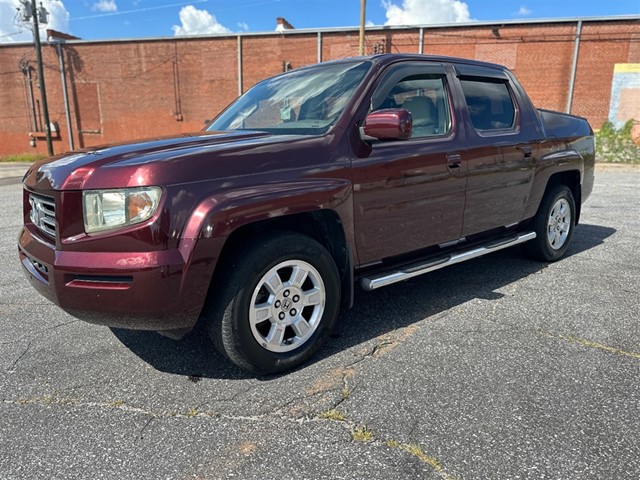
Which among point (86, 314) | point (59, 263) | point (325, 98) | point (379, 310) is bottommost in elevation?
point (379, 310)

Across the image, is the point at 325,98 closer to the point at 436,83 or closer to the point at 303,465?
the point at 436,83

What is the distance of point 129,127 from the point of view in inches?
Result: 1188

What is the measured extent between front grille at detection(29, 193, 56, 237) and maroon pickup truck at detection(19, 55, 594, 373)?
1 cm

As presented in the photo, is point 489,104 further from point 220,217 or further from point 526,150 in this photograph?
point 220,217

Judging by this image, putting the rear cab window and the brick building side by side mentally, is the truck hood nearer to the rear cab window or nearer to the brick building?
the rear cab window

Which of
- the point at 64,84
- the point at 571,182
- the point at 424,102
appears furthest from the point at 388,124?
the point at 64,84

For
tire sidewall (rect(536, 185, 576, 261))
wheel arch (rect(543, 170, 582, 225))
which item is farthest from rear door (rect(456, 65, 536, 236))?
wheel arch (rect(543, 170, 582, 225))

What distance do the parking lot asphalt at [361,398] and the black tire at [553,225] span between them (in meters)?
0.96

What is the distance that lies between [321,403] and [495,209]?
2.50 meters

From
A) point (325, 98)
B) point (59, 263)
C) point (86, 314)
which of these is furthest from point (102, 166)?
point (325, 98)

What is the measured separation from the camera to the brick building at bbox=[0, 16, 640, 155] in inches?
936

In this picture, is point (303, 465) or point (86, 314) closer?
point (303, 465)

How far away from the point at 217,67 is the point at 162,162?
2832 centimetres

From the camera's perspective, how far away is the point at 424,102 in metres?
3.72
